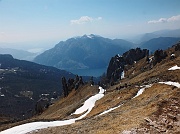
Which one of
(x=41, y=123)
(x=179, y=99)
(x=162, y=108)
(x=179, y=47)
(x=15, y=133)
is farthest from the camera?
(x=179, y=47)

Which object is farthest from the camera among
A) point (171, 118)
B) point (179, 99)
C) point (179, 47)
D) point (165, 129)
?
point (179, 47)

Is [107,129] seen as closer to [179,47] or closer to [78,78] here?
[78,78]

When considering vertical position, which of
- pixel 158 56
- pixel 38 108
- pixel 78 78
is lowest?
pixel 38 108

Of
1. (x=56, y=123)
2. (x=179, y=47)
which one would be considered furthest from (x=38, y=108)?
(x=56, y=123)

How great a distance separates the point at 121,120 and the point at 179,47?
157521 mm

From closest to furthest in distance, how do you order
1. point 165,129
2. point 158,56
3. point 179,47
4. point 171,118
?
point 165,129 < point 171,118 < point 158,56 < point 179,47

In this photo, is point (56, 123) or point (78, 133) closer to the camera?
point (78, 133)

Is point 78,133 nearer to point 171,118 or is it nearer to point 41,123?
point 171,118

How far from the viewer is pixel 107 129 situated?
31594 millimetres

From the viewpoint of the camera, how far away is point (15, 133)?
46.3 m

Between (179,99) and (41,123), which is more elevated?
(179,99)

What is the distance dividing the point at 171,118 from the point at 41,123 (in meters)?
28.3

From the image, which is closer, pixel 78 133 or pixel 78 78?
pixel 78 133

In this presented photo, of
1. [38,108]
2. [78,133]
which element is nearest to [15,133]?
[78,133]
